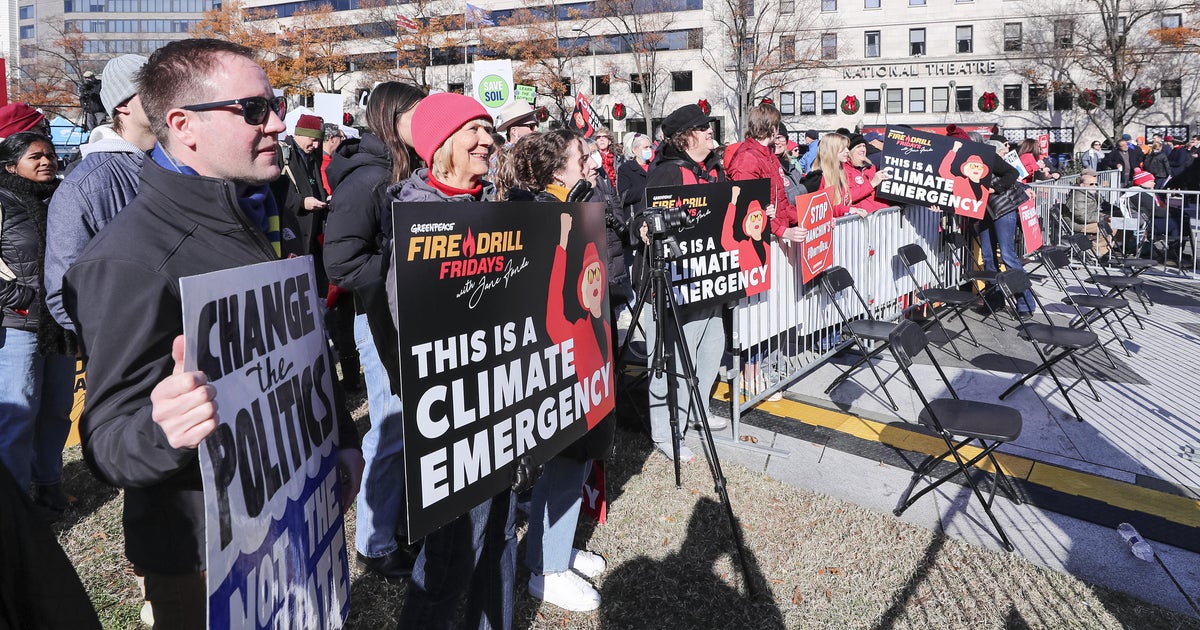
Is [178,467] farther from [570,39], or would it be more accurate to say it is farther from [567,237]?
[570,39]

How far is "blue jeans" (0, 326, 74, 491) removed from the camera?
3785mm

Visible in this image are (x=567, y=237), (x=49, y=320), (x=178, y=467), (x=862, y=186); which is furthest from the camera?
(x=862, y=186)

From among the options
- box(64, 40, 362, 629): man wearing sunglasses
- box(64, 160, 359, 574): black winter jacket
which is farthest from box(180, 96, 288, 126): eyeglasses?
box(64, 160, 359, 574): black winter jacket

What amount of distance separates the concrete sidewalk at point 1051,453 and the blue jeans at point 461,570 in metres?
2.46

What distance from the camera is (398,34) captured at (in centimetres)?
5512

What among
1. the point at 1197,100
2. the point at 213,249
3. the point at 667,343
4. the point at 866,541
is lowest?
the point at 866,541

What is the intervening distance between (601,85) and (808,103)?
46.0ft

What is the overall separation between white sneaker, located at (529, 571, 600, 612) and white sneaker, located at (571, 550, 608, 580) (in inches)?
9.0

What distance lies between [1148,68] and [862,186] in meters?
47.2

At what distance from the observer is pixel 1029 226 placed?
9.07 m

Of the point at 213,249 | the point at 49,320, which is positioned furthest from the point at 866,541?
the point at 49,320

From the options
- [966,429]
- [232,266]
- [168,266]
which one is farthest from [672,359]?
[168,266]

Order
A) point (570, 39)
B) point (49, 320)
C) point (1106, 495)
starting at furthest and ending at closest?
1. point (570, 39)
2. point (1106, 495)
3. point (49, 320)

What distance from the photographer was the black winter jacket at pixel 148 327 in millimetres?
1516
